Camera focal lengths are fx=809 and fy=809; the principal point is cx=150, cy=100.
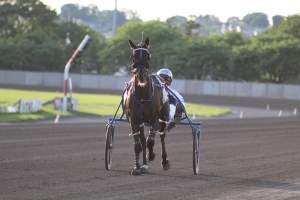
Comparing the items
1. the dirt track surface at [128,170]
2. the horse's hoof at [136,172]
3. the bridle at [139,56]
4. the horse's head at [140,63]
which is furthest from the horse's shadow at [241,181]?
the bridle at [139,56]

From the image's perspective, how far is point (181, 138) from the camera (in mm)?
23625

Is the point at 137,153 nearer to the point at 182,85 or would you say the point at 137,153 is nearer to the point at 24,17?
the point at 182,85

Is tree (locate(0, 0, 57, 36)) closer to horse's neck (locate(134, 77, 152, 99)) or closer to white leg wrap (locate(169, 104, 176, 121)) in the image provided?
white leg wrap (locate(169, 104, 176, 121))

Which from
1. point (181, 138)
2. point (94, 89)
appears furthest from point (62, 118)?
point (94, 89)

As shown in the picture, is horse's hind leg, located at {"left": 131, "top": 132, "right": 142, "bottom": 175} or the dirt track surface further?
horse's hind leg, located at {"left": 131, "top": 132, "right": 142, "bottom": 175}

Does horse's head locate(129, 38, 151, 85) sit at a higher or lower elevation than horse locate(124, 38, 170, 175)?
higher

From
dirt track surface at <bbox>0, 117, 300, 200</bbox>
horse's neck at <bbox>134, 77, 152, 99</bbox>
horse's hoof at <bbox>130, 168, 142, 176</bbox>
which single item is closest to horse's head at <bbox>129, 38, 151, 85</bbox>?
horse's neck at <bbox>134, 77, 152, 99</bbox>

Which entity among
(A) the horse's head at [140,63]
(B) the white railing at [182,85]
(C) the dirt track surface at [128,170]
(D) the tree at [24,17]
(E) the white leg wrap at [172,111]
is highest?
(D) the tree at [24,17]

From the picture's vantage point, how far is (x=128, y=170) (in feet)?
44.5

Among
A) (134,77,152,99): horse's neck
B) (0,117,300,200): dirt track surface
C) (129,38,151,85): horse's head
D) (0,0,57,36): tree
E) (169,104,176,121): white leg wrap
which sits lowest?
(0,117,300,200): dirt track surface

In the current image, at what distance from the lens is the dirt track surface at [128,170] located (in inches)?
421

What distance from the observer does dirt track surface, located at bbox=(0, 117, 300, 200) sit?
10.7 m

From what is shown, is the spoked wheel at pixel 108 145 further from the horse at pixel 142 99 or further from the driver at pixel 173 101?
the driver at pixel 173 101

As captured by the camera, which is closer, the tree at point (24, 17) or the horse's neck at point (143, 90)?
the horse's neck at point (143, 90)
